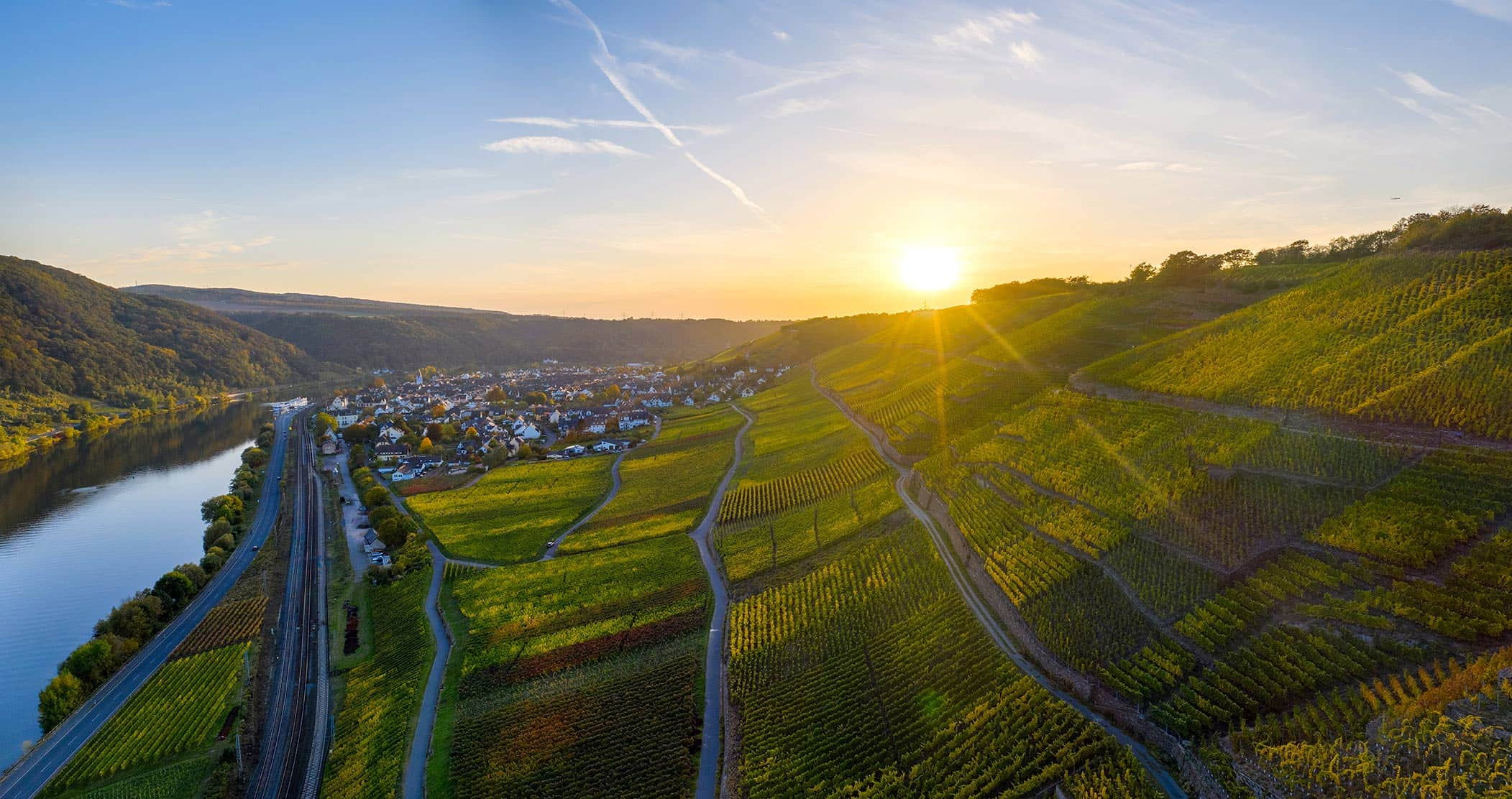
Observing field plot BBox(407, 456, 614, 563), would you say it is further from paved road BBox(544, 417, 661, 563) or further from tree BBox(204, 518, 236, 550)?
tree BBox(204, 518, 236, 550)

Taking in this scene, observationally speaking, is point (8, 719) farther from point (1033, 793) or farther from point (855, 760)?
point (1033, 793)

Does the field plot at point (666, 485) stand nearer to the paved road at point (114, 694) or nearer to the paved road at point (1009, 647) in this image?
the paved road at point (1009, 647)

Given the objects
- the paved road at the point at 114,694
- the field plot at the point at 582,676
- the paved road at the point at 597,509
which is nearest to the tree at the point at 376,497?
the paved road at the point at 114,694

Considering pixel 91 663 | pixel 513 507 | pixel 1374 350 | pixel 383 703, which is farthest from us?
pixel 513 507

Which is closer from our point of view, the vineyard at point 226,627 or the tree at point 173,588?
the vineyard at point 226,627

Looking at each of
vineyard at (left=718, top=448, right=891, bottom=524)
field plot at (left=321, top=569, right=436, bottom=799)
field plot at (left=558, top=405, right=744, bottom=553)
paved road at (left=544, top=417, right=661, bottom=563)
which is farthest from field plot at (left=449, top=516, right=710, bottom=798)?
vineyard at (left=718, top=448, right=891, bottom=524)

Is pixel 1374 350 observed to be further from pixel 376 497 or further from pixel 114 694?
pixel 376 497

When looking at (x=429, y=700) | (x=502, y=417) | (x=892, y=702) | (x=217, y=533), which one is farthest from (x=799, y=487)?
(x=502, y=417)

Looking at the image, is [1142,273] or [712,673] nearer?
[712,673]
